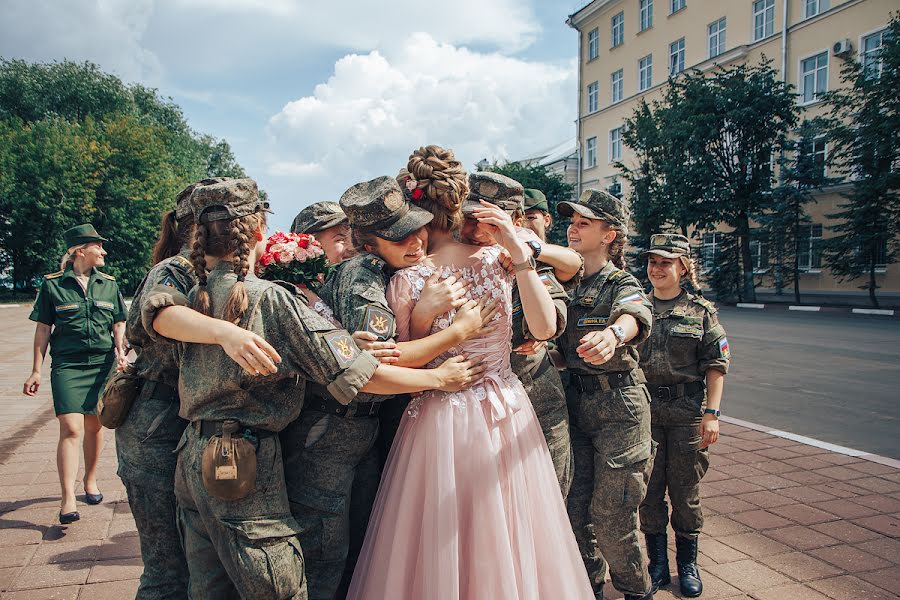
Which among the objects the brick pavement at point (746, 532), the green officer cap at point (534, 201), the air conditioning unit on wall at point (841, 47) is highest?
the air conditioning unit on wall at point (841, 47)

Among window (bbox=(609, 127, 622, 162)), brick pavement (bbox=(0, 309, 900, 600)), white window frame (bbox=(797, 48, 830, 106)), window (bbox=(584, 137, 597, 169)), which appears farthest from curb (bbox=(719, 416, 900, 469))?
window (bbox=(584, 137, 597, 169))

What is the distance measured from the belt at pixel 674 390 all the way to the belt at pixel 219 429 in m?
2.51

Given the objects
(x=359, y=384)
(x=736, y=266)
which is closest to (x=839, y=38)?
(x=736, y=266)

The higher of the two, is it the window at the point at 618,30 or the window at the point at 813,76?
the window at the point at 618,30

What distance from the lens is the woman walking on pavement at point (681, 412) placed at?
3840 mm

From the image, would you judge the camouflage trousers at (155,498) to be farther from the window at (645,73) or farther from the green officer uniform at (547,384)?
the window at (645,73)

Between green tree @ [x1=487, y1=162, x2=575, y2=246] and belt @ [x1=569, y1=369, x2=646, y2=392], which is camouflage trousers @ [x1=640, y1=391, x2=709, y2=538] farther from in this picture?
green tree @ [x1=487, y1=162, x2=575, y2=246]

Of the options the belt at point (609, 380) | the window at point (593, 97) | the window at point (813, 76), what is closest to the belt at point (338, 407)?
the belt at point (609, 380)

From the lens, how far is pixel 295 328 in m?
2.19

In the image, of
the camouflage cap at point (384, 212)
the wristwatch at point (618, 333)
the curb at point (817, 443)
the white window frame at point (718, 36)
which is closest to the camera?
the camouflage cap at point (384, 212)

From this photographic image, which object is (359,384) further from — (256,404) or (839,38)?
(839,38)

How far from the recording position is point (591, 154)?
45125 mm

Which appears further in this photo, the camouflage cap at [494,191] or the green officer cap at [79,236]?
the green officer cap at [79,236]

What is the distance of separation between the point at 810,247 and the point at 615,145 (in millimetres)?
18819
